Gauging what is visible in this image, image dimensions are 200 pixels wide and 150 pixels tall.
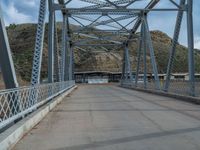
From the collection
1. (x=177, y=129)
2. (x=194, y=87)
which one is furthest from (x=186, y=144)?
(x=194, y=87)

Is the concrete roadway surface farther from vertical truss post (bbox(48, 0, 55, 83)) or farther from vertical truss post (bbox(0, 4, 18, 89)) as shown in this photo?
vertical truss post (bbox(48, 0, 55, 83))

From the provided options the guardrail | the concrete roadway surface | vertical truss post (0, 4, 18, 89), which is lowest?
the concrete roadway surface

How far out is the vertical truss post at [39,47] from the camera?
17281mm

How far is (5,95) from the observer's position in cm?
922

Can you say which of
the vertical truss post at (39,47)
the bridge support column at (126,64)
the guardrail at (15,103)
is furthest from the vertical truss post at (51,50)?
the bridge support column at (126,64)

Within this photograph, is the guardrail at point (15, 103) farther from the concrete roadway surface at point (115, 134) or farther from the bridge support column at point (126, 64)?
the bridge support column at point (126, 64)

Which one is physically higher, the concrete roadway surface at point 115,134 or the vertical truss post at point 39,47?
the vertical truss post at point 39,47

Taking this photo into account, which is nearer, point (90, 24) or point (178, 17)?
point (178, 17)

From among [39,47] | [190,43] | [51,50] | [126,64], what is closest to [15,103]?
[39,47]

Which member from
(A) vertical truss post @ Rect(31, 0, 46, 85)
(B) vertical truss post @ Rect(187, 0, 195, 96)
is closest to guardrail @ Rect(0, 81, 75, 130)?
(A) vertical truss post @ Rect(31, 0, 46, 85)

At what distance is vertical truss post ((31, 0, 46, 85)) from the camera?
56.7 ft

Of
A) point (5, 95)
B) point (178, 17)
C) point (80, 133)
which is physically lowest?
point (80, 133)

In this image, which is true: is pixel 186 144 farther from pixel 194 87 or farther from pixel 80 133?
pixel 194 87

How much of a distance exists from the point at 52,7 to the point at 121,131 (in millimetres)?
18471
